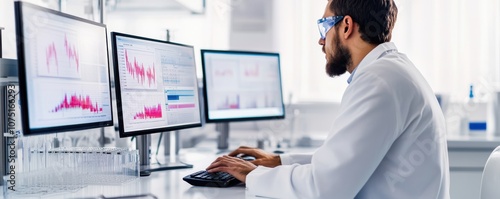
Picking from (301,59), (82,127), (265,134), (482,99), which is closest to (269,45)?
(301,59)

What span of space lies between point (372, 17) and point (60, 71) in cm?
82

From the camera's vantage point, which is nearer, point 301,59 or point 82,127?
point 82,127

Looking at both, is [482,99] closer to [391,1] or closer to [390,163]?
[391,1]

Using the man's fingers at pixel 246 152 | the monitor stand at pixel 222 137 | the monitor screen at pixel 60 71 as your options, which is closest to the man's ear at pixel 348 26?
the man's fingers at pixel 246 152

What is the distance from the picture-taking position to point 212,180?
135 cm

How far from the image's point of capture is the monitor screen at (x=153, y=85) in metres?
1.45

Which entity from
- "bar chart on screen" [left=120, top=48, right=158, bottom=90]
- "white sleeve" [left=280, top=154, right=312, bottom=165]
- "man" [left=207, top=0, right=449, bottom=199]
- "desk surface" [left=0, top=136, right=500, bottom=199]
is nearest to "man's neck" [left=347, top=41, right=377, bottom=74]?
"man" [left=207, top=0, right=449, bottom=199]

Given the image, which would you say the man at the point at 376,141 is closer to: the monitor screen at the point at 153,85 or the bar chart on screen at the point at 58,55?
the monitor screen at the point at 153,85

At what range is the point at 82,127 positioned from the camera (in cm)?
128

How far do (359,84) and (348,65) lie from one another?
0.27m

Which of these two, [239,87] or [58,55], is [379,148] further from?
[239,87]

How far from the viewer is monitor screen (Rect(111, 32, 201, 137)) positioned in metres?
1.45

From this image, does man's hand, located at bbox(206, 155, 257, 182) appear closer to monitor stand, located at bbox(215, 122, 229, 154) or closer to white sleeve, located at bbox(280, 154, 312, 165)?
white sleeve, located at bbox(280, 154, 312, 165)

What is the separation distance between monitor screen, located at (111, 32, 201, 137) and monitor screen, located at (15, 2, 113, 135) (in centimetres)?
4
